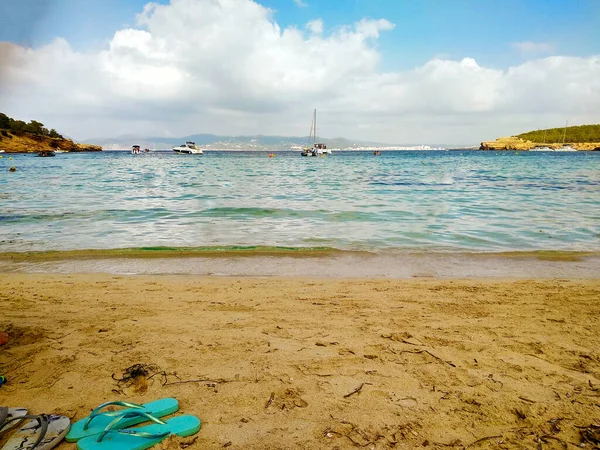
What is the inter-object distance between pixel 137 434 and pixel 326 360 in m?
1.63

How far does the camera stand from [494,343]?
375 cm

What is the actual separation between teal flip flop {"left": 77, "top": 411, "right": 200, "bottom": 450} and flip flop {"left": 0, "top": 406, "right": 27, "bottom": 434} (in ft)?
1.71

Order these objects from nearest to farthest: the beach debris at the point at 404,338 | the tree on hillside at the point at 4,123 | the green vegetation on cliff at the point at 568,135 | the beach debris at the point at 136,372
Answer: the beach debris at the point at 136,372
the beach debris at the point at 404,338
the tree on hillside at the point at 4,123
the green vegetation on cliff at the point at 568,135

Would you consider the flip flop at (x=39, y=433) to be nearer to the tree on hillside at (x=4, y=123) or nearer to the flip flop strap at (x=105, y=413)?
the flip flop strap at (x=105, y=413)

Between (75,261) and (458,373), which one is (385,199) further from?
(458,373)

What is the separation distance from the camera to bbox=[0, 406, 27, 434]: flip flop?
8.15 ft

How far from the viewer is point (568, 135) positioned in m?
143

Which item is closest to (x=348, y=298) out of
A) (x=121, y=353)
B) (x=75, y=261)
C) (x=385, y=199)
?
(x=121, y=353)

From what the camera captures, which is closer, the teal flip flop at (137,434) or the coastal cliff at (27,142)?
the teal flip flop at (137,434)

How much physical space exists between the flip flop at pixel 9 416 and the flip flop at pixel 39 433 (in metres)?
0.02

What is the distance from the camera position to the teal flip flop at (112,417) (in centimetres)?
251

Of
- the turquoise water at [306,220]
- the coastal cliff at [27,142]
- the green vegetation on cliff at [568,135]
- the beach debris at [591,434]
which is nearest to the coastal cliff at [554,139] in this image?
the green vegetation on cliff at [568,135]

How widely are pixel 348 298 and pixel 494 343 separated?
1.90 meters

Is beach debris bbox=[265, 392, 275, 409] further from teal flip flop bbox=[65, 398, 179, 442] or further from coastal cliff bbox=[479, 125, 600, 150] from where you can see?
coastal cliff bbox=[479, 125, 600, 150]
